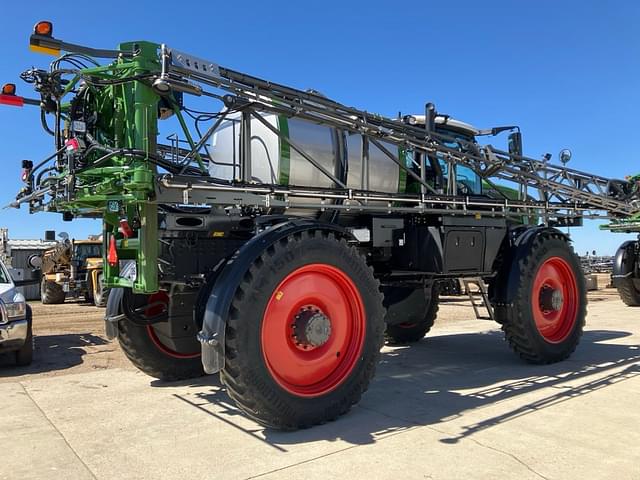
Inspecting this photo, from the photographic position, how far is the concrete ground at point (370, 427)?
3.68m

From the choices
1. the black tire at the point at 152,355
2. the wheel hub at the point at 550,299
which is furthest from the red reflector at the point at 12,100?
the wheel hub at the point at 550,299

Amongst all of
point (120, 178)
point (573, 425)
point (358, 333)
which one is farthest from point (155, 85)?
point (573, 425)

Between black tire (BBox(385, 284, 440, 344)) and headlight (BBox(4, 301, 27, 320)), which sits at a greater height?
headlight (BBox(4, 301, 27, 320))

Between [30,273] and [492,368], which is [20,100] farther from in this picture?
[492,368]

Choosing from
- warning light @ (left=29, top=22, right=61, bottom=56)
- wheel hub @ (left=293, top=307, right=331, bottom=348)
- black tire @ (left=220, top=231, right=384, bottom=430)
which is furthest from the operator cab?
warning light @ (left=29, top=22, right=61, bottom=56)

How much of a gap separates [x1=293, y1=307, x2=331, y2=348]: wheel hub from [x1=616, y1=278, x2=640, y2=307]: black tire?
11978 mm

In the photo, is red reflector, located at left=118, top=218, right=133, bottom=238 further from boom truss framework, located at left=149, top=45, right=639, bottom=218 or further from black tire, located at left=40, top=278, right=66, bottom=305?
black tire, located at left=40, top=278, right=66, bottom=305

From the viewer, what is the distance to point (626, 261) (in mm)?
13758

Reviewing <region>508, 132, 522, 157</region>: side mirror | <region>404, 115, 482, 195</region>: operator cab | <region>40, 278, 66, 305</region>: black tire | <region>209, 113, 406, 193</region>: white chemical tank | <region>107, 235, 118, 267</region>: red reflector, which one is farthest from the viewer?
<region>40, 278, 66, 305</region>: black tire

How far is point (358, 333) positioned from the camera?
192 inches

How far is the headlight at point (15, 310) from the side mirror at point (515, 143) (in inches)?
276

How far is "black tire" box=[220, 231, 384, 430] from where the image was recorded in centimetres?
407

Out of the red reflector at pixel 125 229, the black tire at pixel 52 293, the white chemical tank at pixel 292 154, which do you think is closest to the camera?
the red reflector at pixel 125 229

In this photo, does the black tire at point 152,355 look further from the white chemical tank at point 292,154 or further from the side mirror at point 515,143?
the side mirror at point 515,143
